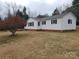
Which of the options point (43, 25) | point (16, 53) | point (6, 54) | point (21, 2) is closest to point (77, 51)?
point (16, 53)

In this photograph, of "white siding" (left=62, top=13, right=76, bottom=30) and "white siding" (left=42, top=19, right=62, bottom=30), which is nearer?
"white siding" (left=62, top=13, right=76, bottom=30)

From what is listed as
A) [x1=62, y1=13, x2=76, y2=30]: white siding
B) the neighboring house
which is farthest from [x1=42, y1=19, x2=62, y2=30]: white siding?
[x1=62, y1=13, x2=76, y2=30]: white siding

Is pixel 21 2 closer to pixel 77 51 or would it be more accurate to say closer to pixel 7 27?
pixel 7 27

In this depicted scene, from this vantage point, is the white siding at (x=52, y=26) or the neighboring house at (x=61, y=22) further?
the white siding at (x=52, y=26)

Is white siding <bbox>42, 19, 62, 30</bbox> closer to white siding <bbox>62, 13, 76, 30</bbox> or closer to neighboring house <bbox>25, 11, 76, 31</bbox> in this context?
neighboring house <bbox>25, 11, 76, 31</bbox>

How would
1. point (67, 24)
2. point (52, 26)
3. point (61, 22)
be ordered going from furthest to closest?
1. point (52, 26)
2. point (67, 24)
3. point (61, 22)

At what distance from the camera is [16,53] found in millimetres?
15219

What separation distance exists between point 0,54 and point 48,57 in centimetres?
505

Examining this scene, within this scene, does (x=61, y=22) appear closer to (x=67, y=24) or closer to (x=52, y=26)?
(x=67, y=24)

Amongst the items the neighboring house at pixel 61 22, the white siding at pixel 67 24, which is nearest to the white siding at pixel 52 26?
the neighboring house at pixel 61 22

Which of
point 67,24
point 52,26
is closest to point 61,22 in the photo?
point 67,24

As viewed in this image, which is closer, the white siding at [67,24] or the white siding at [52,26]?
the white siding at [67,24]

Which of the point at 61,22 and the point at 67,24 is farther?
the point at 67,24

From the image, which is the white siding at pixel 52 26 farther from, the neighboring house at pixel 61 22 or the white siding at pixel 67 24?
the white siding at pixel 67 24
